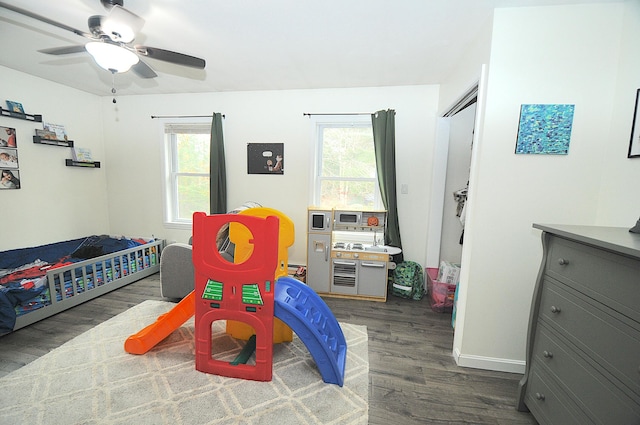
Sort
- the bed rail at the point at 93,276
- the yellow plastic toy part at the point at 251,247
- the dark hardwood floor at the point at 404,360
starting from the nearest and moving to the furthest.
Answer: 1. the dark hardwood floor at the point at 404,360
2. the yellow plastic toy part at the point at 251,247
3. the bed rail at the point at 93,276

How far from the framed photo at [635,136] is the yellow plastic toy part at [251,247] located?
82.9 inches

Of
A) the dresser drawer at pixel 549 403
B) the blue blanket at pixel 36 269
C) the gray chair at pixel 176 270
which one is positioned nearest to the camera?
the dresser drawer at pixel 549 403

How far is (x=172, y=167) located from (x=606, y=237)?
14.7ft

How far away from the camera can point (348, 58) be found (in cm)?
246

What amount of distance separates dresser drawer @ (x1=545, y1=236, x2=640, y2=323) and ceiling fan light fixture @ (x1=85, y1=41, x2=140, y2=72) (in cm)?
275

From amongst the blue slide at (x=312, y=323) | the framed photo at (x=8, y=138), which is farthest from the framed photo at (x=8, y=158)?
the blue slide at (x=312, y=323)

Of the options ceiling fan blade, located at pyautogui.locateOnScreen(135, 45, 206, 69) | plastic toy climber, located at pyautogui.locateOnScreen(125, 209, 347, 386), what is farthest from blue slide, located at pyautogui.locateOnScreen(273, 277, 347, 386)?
ceiling fan blade, located at pyautogui.locateOnScreen(135, 45, 206, 69)

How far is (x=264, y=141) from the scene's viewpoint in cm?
351

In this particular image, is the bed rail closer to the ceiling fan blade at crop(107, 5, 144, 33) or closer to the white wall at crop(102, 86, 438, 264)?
the white wall at crop(102, 86, 438, 264)

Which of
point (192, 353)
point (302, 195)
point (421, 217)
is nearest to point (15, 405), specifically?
point (192, 353)

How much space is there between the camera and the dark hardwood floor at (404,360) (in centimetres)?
151

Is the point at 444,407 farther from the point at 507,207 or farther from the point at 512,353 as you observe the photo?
the point at 507,207

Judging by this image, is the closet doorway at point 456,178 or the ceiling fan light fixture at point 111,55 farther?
the closet doorway at point 456,178

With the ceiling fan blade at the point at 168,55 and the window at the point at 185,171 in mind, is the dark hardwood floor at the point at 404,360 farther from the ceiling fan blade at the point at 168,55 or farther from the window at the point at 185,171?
the ceiling fan blade at the point at 168,55
